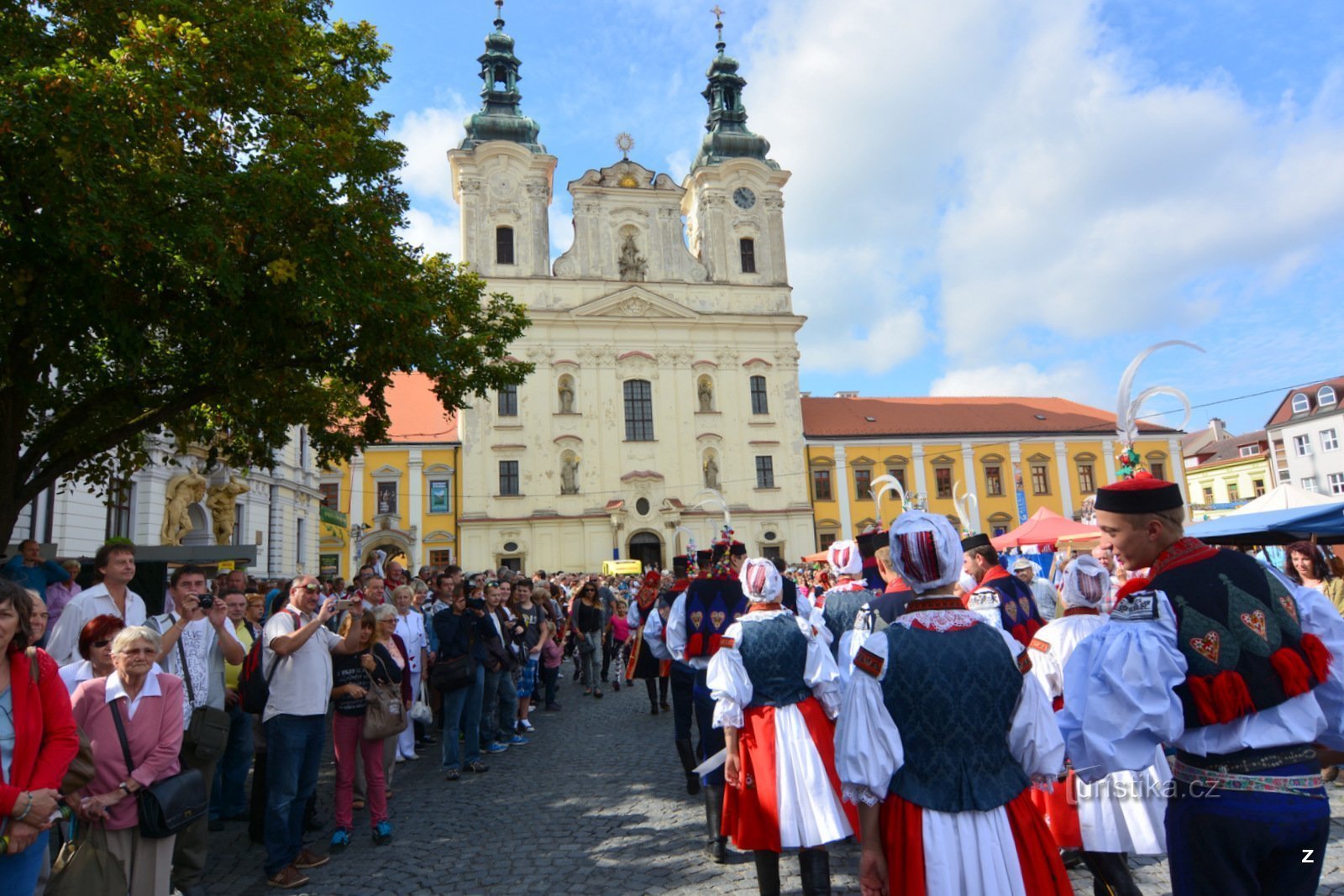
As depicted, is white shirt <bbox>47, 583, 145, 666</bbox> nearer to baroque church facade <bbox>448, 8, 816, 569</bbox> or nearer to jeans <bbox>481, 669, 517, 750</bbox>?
jeans <bbox>481, 669, 517, 750</bbox>

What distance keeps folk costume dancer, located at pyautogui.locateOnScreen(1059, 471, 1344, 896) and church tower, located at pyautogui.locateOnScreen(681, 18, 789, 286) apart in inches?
1615

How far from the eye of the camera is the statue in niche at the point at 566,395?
40.5 m

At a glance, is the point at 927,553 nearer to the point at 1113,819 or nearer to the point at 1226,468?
the point at 1113,819

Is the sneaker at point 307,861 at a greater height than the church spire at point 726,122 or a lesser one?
lesser

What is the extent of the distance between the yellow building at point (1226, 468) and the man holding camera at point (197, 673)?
183 ft

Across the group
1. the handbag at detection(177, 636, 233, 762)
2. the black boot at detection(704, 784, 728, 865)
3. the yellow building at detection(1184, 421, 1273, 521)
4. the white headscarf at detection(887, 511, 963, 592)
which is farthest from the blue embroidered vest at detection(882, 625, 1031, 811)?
the yellow building at detection(1184, 421, 1273, 521)

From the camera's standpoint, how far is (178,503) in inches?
783

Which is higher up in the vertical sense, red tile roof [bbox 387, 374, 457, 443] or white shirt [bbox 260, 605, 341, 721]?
red tile roof [bbox 387, 374, 457, 443]

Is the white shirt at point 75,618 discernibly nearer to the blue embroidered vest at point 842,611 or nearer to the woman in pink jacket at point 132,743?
the woman in pink jacket at point 132,743

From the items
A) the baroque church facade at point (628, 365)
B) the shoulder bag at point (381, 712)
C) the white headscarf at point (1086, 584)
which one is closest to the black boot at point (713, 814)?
the shoulder bag at point (381, 712)

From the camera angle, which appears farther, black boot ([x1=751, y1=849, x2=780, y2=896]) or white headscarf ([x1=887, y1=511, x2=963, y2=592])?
black boot ([x1=751, y1=849, x2=780, y2=896])

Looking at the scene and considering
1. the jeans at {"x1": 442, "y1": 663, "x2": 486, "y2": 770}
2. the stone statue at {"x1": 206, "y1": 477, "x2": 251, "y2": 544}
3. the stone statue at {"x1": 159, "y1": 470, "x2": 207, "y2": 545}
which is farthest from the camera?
the stone statue at {"x1": 206, "y1": 477, "x2": 251, "y2": 544}

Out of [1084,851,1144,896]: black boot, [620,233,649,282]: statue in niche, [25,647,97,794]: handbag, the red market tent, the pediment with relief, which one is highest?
[620,233,649,282]: statue in niche

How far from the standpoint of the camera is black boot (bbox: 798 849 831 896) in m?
4.41
